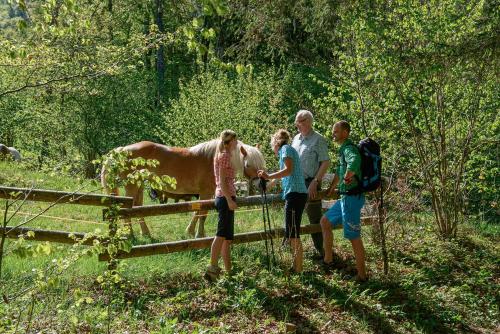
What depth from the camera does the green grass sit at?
5766mm

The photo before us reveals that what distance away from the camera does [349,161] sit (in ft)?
21.8

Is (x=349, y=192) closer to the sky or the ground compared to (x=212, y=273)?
closer to the sky

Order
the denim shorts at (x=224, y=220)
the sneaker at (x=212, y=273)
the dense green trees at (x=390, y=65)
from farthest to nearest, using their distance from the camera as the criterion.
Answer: the sneaker at (x=212, y=273), the denim shorts at (x=224, y=220), the dense green trees at (x=390, y=65)

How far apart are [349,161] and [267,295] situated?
1.78m

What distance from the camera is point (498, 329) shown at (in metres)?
6.59

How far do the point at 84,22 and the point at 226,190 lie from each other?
115 inches

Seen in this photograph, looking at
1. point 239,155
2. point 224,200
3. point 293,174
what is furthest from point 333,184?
point 224,200

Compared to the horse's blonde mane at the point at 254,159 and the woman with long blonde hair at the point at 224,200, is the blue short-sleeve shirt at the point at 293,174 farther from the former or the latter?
the horse's blonde mane at the point at 254,159

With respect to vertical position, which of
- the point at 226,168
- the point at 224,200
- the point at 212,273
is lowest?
the point at 212,273

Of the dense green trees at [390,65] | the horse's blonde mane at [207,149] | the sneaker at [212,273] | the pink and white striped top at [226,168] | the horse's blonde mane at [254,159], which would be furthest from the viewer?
the horse's blonde mane at [207,149]

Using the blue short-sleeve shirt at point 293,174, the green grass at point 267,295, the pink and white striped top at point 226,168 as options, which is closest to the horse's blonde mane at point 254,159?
the green grass at point 267,295

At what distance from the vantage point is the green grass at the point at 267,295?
5.77m

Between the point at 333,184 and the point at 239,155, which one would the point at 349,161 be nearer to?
the point at 333,184

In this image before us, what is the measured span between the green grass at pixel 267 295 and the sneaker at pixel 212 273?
100 millimetres
